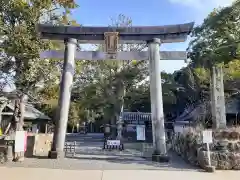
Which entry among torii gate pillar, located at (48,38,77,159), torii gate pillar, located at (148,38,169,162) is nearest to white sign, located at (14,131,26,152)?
torii gate pillar, located at (48,38,77,159)

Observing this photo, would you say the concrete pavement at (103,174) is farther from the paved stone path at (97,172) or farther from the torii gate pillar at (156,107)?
the torii gate pillar at (156,107)

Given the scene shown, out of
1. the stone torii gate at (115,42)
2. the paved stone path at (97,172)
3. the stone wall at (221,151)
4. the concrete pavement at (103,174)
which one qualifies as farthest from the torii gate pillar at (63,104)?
the stone wall at (221,151)

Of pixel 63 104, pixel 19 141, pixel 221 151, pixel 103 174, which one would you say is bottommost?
pixel 103 174

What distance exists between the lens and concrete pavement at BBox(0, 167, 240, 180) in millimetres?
8352

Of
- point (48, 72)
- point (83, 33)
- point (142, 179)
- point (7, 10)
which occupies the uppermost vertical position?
point (7, 10)

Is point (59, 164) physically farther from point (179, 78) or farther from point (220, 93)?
point (179, 78)

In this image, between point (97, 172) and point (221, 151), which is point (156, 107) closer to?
point (221, 151)

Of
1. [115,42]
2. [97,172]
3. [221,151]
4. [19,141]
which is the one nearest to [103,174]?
[97,172]

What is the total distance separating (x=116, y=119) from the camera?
29703 mm

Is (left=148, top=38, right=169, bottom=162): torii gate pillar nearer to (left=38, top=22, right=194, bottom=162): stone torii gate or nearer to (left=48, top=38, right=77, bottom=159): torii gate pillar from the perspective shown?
(left=38, top=22, right=194, bottom=162): stone torii gate

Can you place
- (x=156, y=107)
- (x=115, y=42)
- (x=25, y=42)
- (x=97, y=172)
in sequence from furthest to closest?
1. (x=25, y=42)
2. (x=115, y=42)
3. (x=156, y=107)
4. (x=97, y=172)

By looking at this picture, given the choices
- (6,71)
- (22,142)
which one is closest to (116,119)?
(6,71)

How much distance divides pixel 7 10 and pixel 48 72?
14.7ft

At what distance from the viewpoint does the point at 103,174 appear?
8.90 meters
